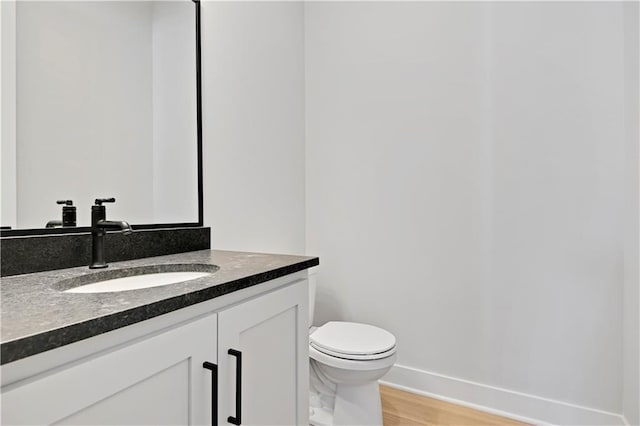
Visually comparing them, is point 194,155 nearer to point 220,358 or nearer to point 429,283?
point 220,358

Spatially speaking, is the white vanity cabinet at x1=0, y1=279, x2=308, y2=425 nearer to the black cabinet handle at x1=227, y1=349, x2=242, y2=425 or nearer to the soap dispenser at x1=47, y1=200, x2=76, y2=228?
the black cabinet handle at x1=227, y1=349, x2=242, y2=425

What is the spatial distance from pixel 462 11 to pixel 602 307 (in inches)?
63.1

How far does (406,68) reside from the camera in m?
2.07

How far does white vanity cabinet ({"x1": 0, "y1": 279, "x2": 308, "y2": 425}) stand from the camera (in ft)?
1.81

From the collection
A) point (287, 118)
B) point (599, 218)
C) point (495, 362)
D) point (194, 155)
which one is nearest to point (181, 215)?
point (194, 155)

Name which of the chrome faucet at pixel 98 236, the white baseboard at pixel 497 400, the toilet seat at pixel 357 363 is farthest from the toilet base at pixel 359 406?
the chrome faucet at pixel 98 236

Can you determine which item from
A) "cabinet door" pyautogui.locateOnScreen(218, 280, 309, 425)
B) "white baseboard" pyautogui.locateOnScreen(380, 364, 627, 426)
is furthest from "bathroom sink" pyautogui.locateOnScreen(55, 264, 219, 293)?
"white baseboard" pyautogui.locateOnScreen(380, 364, 627, 426)

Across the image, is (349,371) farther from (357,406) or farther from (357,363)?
(357,406)

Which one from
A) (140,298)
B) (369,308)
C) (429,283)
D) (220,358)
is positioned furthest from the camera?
(369,308)

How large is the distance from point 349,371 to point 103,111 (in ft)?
4.52

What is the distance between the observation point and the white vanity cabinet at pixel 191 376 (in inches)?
21.7

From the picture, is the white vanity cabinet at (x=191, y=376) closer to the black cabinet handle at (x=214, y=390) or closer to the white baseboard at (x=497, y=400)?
the black cabinet handle at (x=214, y=390)

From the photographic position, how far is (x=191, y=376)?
77 cm

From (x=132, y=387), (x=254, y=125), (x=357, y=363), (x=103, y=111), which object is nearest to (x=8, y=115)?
(x=103, y=111)
